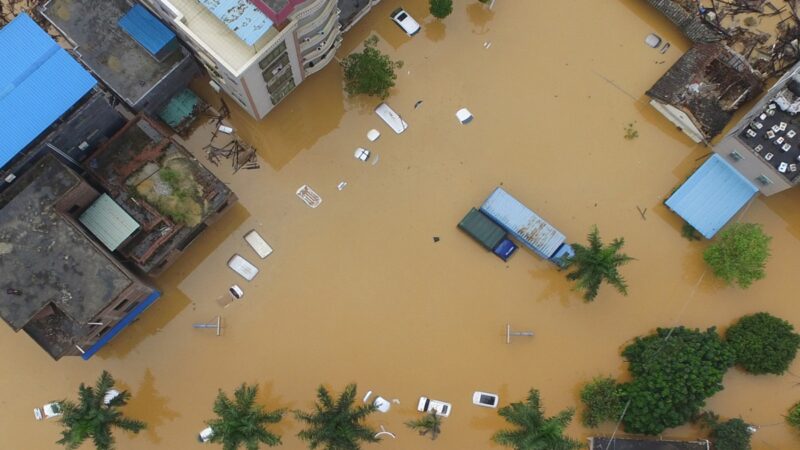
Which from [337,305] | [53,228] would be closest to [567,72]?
[337,305]

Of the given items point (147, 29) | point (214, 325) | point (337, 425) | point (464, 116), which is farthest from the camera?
point (464, 116)

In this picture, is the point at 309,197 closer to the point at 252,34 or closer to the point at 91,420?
the point at 252,34

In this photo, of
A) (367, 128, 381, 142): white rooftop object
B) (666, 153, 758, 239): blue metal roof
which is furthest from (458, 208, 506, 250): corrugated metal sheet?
(666, 153, 758, 239): blue metal roof

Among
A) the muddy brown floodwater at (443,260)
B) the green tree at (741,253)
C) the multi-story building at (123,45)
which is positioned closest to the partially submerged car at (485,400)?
the muddy brown floodwater at (443,260)

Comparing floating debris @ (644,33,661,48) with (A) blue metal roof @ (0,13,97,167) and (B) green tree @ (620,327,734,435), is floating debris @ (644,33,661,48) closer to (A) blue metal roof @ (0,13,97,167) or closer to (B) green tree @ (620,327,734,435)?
(B) green tree @ (620,327,734,435)

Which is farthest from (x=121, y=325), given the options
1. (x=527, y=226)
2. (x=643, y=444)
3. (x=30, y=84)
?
(x=643, y=444)

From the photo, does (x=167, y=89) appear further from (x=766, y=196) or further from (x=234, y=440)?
(x=766, y=196)
